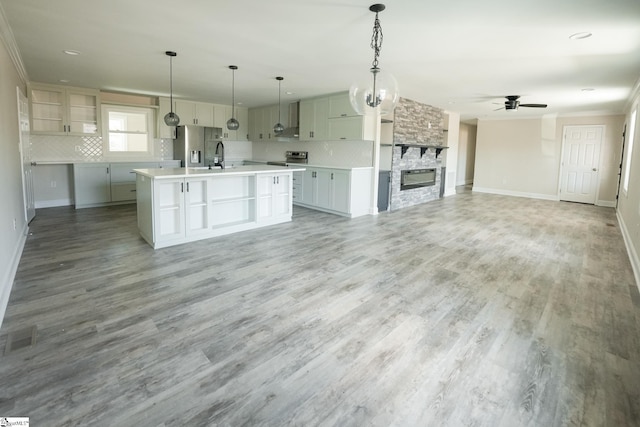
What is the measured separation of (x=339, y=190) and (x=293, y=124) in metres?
2.37

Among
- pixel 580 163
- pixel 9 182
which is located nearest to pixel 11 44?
pixel 9 182

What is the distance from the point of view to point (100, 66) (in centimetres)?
496

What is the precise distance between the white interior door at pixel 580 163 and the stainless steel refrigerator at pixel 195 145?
9.29 metres

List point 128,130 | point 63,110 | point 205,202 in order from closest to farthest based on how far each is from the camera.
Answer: point 205,202 < point 63,110 < point 128,130

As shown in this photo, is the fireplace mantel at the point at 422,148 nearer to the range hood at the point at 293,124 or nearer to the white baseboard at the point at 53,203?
the range hood at the point at 293,124

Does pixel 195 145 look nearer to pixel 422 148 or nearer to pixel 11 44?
pixel 11 44

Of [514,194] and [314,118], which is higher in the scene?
[314,118]

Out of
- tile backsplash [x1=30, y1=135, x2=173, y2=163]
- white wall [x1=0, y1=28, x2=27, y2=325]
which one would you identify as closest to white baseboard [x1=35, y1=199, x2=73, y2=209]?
tile backsplash [x1=30, y1=135, x2=173, y2=163]

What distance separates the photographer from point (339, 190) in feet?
21.4

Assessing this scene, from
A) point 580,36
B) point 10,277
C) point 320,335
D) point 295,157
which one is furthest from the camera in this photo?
point 295,157

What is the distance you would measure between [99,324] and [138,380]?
831 mm

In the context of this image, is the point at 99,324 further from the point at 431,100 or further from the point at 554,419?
the point at 431,100

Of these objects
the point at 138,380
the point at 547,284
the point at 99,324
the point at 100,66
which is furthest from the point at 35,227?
the point at 547,284

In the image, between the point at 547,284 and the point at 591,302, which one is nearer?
the point at 591,302
